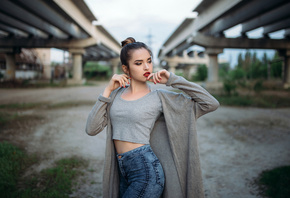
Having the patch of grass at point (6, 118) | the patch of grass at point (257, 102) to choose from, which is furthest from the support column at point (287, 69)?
the patch of grass at point (6, 118)

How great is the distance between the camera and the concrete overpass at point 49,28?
37.6 ft

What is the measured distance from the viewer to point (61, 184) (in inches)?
127

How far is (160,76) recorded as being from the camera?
1.81 metres

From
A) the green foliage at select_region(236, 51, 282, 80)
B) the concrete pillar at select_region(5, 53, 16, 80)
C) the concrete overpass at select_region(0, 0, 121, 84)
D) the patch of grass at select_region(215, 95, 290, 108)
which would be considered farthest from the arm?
the concrete pillar at select_region(5, 53, 16, 80)

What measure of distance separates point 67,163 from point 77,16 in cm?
1234

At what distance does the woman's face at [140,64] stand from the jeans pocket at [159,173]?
2.20 ft

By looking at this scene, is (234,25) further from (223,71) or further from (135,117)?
(135,117)

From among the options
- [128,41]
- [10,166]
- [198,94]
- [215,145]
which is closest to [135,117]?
[198,94]

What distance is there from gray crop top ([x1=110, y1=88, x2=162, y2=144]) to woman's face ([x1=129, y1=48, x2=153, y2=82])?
0.18m

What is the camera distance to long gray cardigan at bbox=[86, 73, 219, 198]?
175cm

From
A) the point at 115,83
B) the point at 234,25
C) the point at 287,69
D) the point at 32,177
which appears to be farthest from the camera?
the point at 287,69

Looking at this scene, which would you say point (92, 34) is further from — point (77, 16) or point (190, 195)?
point (190, 195)

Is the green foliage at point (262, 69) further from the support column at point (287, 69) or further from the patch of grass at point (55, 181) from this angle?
the patch of grass at point (55, 181)

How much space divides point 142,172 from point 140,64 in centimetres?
84
